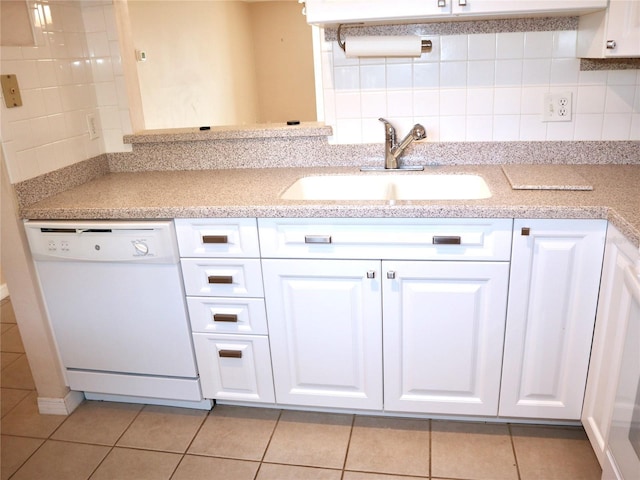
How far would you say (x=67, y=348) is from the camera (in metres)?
2.02

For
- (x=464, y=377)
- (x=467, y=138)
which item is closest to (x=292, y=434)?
(x=464, y=377)

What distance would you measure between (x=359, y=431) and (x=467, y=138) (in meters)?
1.19

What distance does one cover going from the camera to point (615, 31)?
5.11ft

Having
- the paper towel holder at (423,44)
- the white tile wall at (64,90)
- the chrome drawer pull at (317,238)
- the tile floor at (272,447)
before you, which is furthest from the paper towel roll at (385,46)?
the tile floor at (272,447)

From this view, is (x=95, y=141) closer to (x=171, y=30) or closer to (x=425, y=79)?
(x=425, y=79)

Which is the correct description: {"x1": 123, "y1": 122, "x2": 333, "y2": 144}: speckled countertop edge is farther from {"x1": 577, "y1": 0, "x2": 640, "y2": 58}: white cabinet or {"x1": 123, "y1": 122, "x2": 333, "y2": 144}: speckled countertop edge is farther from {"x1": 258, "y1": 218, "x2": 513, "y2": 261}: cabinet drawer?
{"x1": 577, "y1": 0, "x2": 640, "y2": 58}: white cabinet

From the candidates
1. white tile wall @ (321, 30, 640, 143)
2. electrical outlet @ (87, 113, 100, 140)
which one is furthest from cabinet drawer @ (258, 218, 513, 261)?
electrical outlet @ (87, 113, 100, 140)

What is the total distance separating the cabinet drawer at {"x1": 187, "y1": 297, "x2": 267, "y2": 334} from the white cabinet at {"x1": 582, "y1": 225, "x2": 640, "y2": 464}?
1.07 m

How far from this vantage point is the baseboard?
2.08m

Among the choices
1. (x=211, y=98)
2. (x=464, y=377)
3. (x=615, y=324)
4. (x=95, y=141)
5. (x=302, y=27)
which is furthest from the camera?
(x=302, y=27)

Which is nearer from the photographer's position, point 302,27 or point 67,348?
point 67,348

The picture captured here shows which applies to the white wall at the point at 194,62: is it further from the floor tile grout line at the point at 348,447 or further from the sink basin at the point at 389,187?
the floor tile grout line at the point at 348,447

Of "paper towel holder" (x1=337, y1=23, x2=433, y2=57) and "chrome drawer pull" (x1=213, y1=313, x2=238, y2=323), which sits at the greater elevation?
"paper towel holder" (x1=337, y1=23, x2=433, y2=57)

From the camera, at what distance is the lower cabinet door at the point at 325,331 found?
1.71 metres
